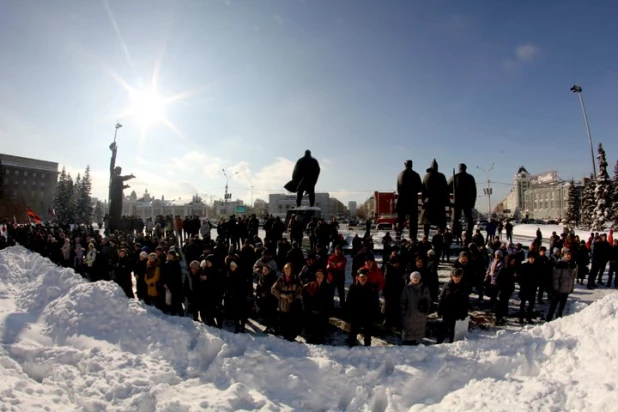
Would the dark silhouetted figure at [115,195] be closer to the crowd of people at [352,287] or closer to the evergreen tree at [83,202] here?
the crowd of people at [352,287]

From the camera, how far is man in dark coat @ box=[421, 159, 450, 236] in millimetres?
15391

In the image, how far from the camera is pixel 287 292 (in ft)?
22.5

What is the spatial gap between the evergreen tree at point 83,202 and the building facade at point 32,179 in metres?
32.0

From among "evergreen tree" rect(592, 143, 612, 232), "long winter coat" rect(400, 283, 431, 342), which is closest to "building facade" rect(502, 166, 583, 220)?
"evergreen tree" rect(592, 143, 612, 232)

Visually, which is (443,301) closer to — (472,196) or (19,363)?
(19,363)

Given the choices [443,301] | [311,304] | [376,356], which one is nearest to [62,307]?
[311,304]

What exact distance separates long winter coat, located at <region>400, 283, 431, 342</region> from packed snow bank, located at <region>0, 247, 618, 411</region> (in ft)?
1.77

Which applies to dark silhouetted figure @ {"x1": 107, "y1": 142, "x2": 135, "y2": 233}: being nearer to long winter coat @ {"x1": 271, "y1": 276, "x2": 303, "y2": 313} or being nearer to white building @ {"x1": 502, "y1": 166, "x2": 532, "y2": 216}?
long winter coat @ {"x1": 271, "y1": 276, "x2": 303, "y2": 313}

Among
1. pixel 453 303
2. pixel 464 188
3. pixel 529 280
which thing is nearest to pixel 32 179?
pixel 464 188

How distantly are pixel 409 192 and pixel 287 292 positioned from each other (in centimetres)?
984

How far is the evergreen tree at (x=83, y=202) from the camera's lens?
2334 inches

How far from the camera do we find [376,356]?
5.87m

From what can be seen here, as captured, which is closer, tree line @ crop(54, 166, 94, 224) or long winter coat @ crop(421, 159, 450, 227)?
long winter coat @ crop(421, 159, 450, 227)

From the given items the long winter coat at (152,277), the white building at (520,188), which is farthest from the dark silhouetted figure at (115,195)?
the white building at (520,188)
